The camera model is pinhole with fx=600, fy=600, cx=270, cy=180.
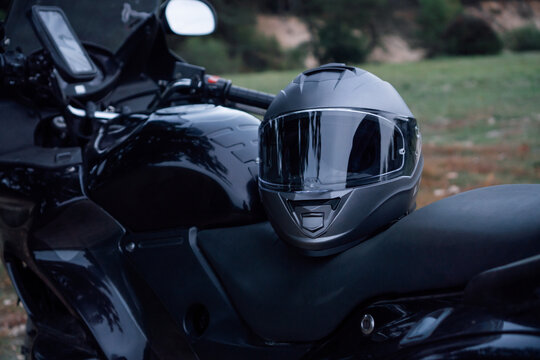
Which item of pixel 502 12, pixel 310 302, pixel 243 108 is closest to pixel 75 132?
pixel 243 108

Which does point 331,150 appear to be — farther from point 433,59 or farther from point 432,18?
point 432,18

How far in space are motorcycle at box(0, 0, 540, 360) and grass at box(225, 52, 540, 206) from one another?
3.79m

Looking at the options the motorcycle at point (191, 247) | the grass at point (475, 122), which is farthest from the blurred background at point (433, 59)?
the motorcycle at point (191, 247)

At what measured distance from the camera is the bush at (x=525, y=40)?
2609 cm

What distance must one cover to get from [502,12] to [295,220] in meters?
39.5

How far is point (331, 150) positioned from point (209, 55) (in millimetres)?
27562

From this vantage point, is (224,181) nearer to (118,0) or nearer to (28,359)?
(28,359)

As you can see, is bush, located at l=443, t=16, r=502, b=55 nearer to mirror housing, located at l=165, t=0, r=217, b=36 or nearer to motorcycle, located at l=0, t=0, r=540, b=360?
mirror housing, located at l=165, t=0, r=217, b=36

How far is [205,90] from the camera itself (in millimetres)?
2000

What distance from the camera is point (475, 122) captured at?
8.62 meters

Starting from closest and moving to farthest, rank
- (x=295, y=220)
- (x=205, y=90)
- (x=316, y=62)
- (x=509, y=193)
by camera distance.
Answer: (x=509, y=193) < (x=295, y=220) < (x=205, y=90) < (x=316, y=62)

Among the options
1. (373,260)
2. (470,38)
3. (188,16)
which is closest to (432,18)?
(470,38)

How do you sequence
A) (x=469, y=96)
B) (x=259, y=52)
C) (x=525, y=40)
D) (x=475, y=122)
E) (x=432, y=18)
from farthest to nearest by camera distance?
(x=259, y=52) < (x=432, y=18) < (x=525, y=40) < (x=469, y=96) < (x=475, y=122)

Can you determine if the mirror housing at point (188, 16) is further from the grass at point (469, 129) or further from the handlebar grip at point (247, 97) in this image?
the grass at point (469, 129)
